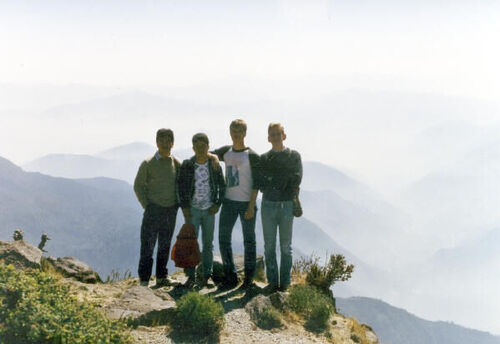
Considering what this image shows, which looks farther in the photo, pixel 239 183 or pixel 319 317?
pixel 319 317

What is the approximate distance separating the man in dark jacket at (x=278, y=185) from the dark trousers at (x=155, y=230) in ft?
5.95

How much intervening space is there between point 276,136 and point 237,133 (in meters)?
0.73

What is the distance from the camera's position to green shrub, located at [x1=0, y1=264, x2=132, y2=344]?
4.57m

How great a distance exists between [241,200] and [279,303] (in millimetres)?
2064

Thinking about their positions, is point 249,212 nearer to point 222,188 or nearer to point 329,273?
point 222,188

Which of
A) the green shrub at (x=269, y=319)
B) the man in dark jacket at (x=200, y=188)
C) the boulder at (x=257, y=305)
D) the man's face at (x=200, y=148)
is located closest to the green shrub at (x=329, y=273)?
the boulder at (x=257, y=305)

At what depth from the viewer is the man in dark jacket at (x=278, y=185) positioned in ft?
25.0

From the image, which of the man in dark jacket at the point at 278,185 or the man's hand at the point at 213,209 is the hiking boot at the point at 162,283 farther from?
the man in dark jacket at the point at 278,185

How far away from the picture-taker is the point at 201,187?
745 centimetres

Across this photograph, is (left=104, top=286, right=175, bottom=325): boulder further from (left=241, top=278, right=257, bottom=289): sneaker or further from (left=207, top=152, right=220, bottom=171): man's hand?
(left=207, top=152, right=220, bottom=171): man's hand

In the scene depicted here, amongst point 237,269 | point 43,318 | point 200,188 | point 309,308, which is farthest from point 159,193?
point 237,269

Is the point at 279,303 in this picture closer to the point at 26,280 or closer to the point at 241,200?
the point at 241,200

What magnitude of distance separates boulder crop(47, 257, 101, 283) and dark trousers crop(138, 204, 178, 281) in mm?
1519

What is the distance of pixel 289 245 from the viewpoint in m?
7.88
